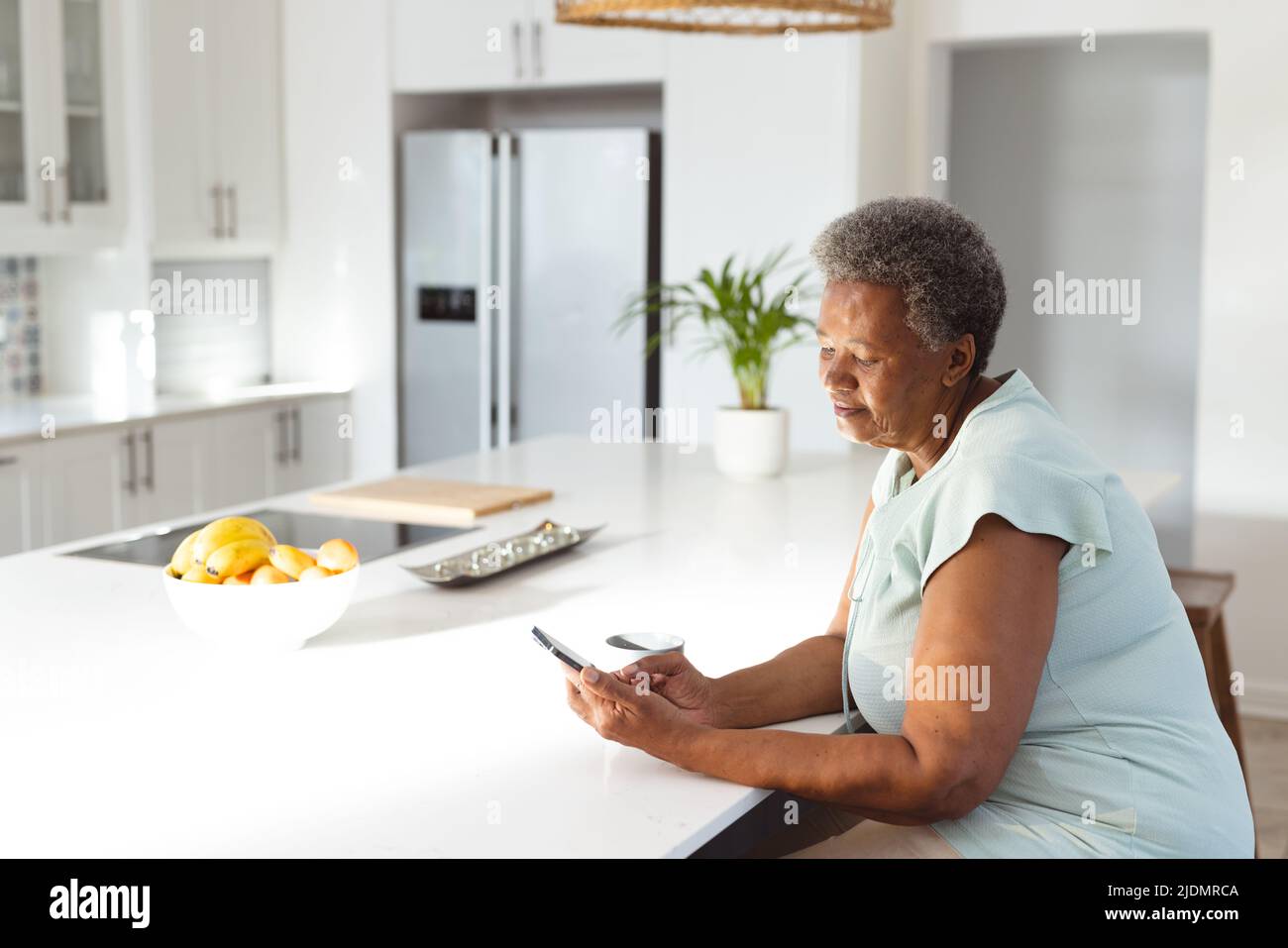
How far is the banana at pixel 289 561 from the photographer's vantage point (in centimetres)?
181

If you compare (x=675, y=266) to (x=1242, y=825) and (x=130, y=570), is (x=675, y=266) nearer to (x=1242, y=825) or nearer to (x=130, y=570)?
(x=130, y=570)

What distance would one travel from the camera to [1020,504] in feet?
4.66

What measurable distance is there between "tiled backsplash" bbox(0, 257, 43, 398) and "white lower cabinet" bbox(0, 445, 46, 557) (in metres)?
0.80

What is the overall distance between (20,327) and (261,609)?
3368 millimetres

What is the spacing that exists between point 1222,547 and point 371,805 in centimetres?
357

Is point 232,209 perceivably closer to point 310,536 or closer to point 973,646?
point 310,536

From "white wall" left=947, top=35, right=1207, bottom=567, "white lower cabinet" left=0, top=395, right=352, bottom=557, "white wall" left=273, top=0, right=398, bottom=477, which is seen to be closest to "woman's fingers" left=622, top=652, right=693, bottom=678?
"white lower cabinet" left=0, top=395, right=352, bottom=557

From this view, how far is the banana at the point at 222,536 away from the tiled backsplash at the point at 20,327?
317 centimetres

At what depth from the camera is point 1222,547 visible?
14.1ft

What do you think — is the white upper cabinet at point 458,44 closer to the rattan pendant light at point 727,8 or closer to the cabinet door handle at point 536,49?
the cabinet door handle at point 536,49

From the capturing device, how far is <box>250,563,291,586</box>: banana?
70.0 inches

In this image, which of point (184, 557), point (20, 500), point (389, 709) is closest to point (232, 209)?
point (20, 500)

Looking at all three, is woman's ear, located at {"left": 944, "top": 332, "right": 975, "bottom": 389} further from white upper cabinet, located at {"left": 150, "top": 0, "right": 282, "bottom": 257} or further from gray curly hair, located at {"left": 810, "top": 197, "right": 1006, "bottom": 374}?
white upper cabinet, located at {"left": 150, "top": 0, "right": 282, "bottom": 257}
